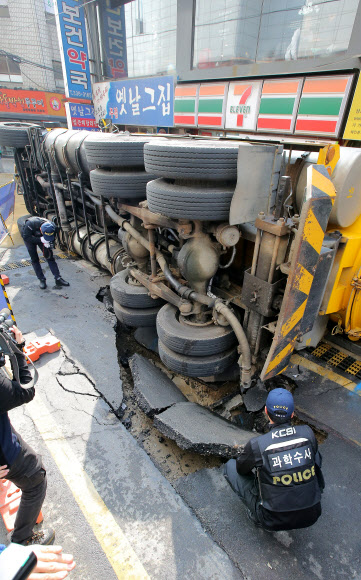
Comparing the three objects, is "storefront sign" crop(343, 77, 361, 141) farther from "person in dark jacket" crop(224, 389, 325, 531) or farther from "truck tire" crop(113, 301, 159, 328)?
"person in dark jacket" crop(224, 389, 325, 531)

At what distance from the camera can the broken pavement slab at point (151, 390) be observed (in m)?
2.68

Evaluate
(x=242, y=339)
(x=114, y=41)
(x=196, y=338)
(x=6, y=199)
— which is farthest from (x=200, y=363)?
(x=114, y=41)

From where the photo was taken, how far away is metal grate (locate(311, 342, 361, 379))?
10.3 ft

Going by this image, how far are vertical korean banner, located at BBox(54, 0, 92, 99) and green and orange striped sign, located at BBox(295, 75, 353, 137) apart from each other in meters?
8.98

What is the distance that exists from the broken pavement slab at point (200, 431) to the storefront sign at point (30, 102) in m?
21.8

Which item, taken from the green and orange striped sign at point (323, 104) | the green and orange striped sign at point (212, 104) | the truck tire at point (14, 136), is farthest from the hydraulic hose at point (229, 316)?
the truck tire at point (14, 136)

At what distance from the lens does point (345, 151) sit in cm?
232

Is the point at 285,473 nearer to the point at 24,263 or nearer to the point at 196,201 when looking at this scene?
the point at 196,201

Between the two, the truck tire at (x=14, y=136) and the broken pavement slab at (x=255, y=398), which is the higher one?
the truck tire at (x=14, y=136)

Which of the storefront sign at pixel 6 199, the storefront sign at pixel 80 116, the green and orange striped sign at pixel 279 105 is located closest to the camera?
the green and orange striped sign at pixel 279 105

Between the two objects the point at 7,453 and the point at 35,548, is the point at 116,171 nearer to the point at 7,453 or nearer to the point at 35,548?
the point at 7,453

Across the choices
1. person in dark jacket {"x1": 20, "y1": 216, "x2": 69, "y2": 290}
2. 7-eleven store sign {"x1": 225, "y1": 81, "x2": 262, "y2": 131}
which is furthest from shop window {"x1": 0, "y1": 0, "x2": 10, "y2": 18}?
person in dark jacket {"x1": 20, "y1": 216, "x2": 69, "y2": 290}

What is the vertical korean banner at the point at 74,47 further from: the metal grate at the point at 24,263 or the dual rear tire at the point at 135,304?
the dual rear tire at the point at 135,304

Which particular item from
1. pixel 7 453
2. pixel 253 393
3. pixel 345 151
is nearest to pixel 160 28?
pixel 345 151
